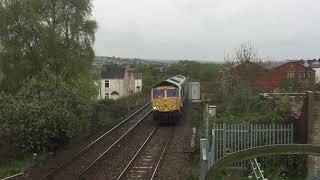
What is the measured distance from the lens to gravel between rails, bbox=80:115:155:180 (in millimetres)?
16859

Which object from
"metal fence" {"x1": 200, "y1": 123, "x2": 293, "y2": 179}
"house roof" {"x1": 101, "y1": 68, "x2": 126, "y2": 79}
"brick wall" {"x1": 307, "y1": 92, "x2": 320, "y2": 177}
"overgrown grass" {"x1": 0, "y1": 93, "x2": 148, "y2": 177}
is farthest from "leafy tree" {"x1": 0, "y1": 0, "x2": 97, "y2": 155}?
"house roof" {"x1": 101, "y1": 68, "x2": 126, "y2": 79}

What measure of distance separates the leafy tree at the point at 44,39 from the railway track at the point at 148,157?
7.43 meters

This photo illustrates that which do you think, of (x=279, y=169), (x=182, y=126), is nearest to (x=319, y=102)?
(x=279, y=169)

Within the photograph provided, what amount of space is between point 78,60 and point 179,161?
1557 cm

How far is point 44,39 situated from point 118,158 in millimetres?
13679

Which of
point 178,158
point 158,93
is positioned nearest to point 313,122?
point 178,158

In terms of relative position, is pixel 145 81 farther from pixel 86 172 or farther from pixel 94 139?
pixel 86 172

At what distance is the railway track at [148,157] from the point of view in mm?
16670

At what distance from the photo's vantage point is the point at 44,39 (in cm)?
3073

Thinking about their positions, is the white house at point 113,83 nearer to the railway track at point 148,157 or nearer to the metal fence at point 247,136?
the railway track at point 148,157

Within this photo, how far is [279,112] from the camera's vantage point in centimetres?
1673

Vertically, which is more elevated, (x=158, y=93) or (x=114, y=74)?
(x=114, y=74)

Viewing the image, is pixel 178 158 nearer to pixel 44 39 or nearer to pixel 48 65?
pixel 48 65

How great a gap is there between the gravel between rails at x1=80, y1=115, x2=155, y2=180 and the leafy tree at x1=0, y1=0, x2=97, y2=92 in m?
6.25
